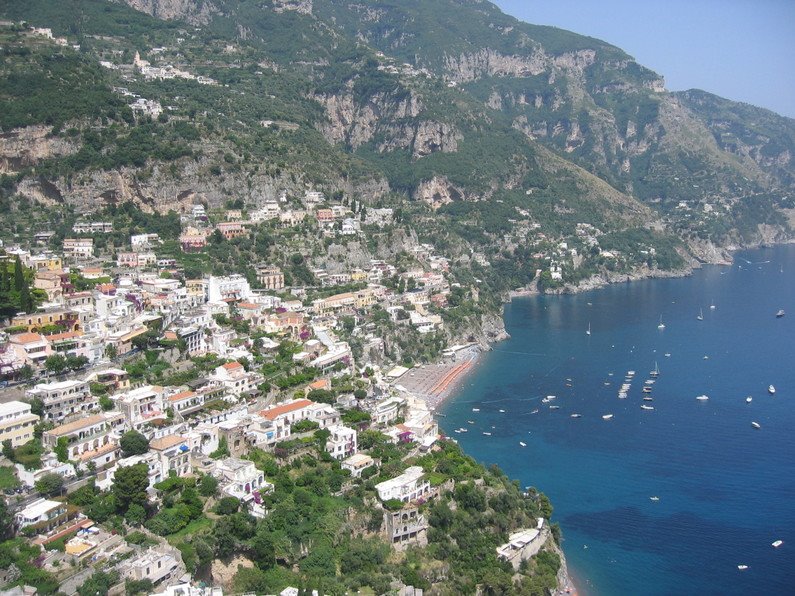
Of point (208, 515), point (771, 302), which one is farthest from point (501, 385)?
point (771, 302)

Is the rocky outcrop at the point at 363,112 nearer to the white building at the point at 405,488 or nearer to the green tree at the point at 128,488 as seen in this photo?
the white building at the point at 405,488

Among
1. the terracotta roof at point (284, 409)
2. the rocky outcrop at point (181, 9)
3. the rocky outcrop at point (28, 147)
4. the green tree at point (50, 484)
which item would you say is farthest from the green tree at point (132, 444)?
the rocky outcrop at point (181, 9)

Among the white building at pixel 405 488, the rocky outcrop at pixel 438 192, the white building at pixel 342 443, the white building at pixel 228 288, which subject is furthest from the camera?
the rocky outcrop at pixel 438 192

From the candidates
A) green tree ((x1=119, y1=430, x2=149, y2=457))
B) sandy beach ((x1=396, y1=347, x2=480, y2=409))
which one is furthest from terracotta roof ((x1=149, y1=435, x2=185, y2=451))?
sandy beach ((x1=396, y1=347, x2=480, y2=409))

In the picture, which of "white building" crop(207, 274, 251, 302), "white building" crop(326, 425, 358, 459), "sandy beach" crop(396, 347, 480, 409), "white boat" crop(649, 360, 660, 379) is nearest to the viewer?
"white building" crop(326, 425, 358, 459)

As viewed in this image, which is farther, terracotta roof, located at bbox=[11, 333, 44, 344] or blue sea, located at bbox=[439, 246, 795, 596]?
blue sea, located at bbox=[439, 246, 795, 596]

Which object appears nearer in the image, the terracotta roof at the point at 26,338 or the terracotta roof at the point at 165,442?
the terracotta roof at the point at 165,442

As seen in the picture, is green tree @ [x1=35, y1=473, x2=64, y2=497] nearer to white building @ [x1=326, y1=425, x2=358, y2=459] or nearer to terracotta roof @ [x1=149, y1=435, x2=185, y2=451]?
terracotta roof @ [x1=149, y1=435, x2=185, y2=451]
